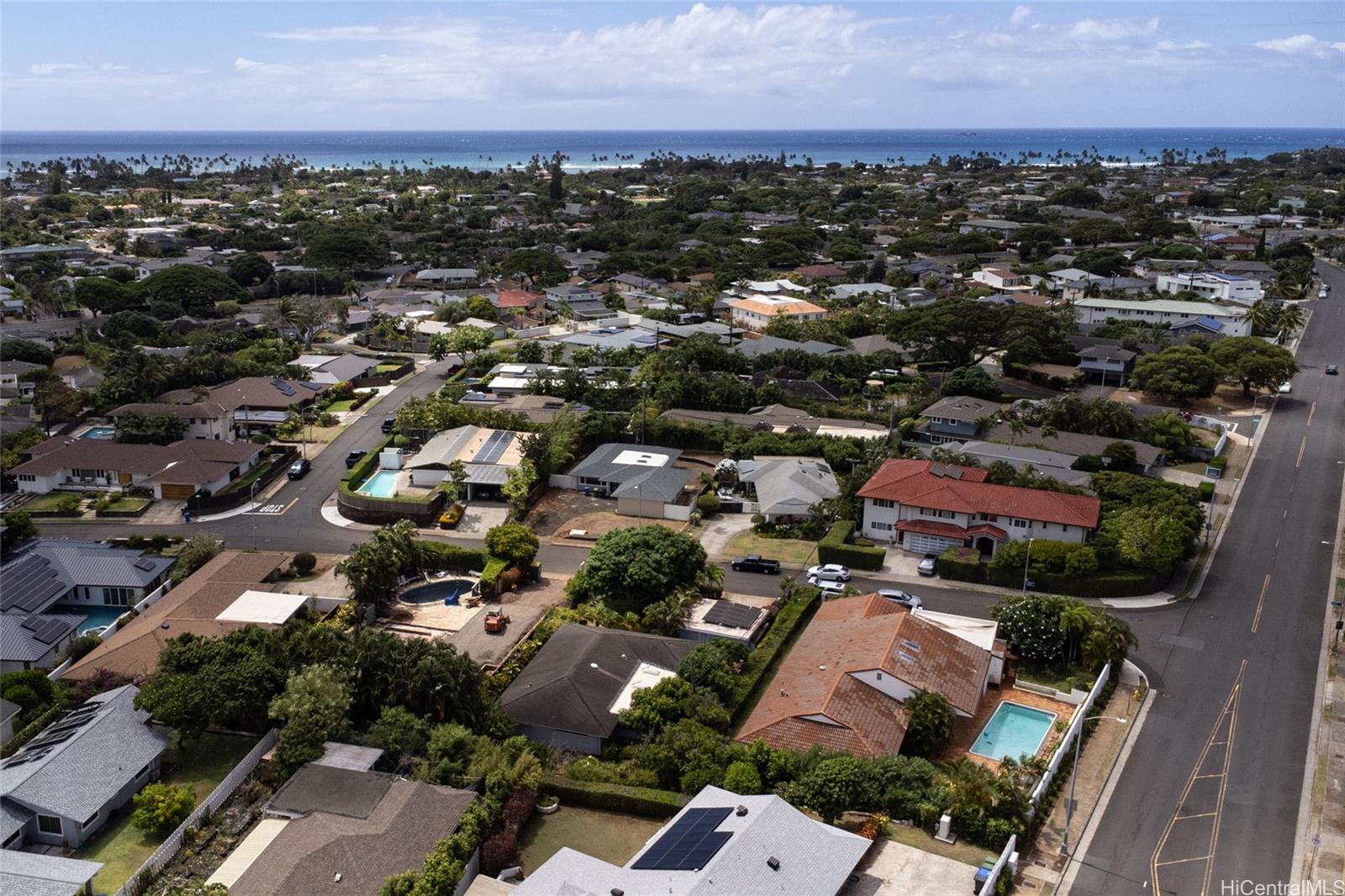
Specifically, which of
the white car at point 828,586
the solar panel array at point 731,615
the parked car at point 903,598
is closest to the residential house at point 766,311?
the white car at point 828,586

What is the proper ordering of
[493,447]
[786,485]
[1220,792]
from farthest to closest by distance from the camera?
[493,447] → [786,485] → [1220,792]

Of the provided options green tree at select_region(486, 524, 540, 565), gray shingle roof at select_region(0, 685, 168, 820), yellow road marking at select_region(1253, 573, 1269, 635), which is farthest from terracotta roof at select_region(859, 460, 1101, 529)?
gray shingle roof at select_region(0, 685, 168, 820)

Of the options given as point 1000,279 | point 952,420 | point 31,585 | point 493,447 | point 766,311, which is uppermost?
point 1000,279

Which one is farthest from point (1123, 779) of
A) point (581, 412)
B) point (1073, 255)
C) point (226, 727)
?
point (1073, 255)

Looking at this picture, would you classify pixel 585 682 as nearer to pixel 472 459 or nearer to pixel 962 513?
pixel 962 513

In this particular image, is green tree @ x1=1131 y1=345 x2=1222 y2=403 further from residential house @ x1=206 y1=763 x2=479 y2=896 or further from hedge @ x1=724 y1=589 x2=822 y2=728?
residential house @ x1=206 y1=763 x2=479 y2=896

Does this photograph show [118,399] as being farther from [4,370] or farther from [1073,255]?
[1073,255]

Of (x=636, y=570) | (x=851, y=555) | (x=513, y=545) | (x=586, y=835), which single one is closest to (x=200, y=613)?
(x=513, y=545)
